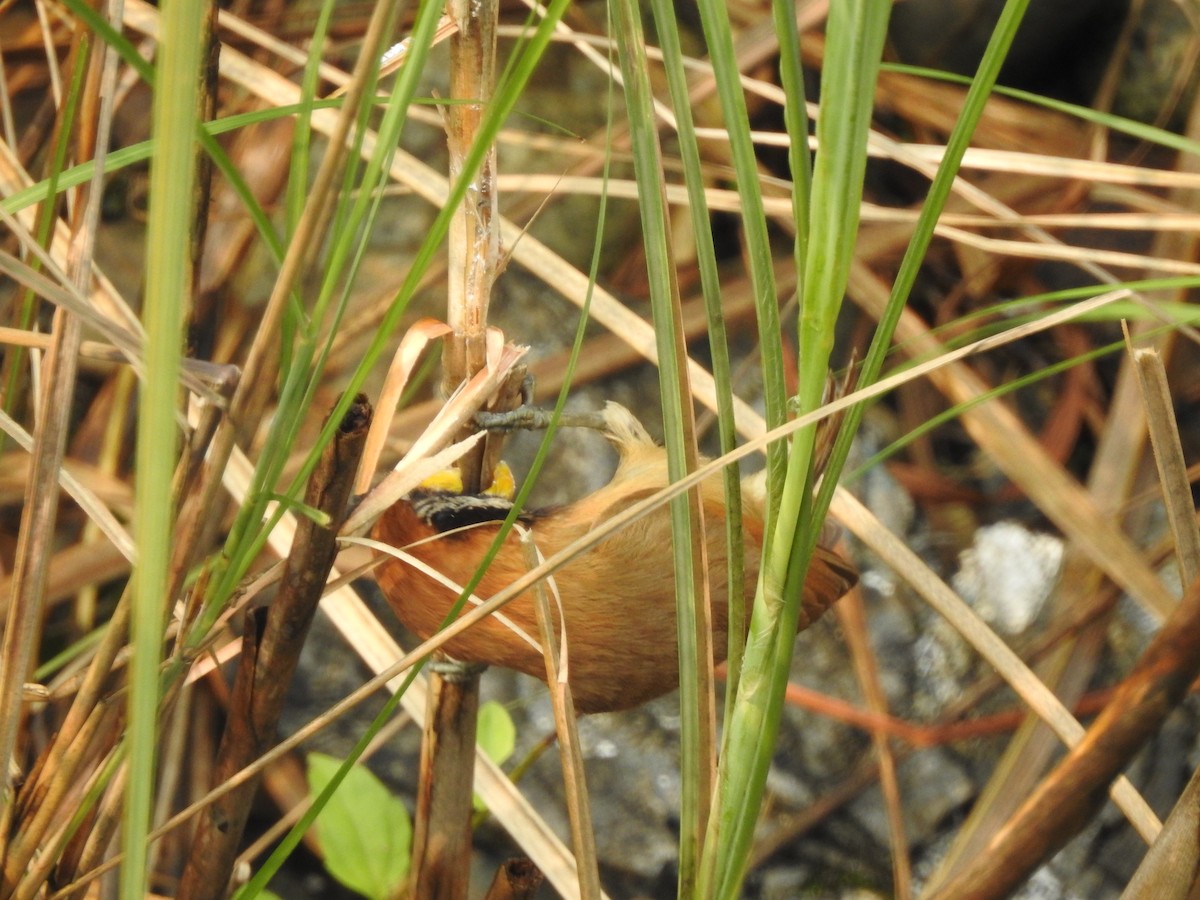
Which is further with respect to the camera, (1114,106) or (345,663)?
(1114,106)

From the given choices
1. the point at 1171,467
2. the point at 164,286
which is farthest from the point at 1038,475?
the point at 164,286

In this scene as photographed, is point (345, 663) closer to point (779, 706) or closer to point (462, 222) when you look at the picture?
point (462, 222)

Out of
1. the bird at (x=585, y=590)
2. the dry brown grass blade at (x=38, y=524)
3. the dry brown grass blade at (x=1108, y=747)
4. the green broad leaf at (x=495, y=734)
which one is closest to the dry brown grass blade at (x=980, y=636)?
the bird at (x=585, y=590)

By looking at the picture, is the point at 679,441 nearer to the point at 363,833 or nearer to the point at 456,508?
the point at 456,508

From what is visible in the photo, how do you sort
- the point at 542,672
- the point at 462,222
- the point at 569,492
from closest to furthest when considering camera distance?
1. the point at 462,222
2. the point at 542,672
3. the point at 569,492

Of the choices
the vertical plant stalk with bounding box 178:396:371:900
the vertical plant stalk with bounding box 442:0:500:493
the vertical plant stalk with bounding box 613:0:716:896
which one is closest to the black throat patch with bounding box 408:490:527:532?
the vertical plant stalk with bounding box 442:0:500:493

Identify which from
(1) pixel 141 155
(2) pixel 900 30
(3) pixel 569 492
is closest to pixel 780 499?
(1) pixel 141 155
